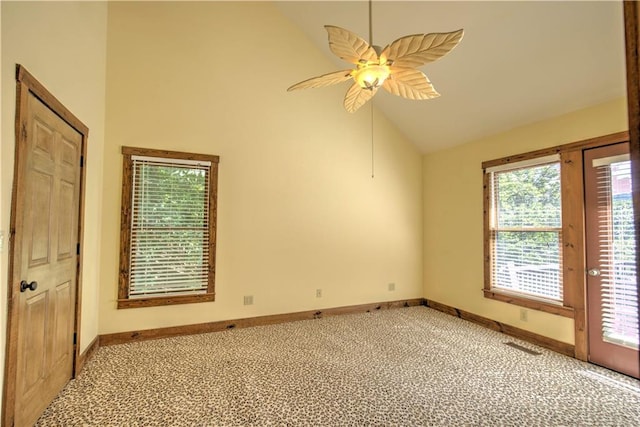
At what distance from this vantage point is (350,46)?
2107 millimetres

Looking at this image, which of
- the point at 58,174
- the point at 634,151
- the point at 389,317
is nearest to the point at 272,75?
the point at 58,174

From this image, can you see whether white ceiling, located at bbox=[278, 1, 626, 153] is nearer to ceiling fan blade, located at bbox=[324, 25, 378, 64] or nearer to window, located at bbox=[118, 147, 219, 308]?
ceiling fan blade, located at bbox=[324, 25, 378, 64]

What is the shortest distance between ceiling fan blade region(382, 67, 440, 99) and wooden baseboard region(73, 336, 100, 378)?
141 inches

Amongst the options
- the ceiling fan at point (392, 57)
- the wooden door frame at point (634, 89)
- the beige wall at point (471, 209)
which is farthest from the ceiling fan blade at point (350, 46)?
the beige wall at point (471, 209)

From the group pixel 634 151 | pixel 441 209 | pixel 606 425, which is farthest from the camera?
pixel 441 209

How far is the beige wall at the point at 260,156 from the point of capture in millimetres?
3646

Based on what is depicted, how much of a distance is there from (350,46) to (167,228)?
292 cm

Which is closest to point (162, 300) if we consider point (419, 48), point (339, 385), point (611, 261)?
point (339, 385)

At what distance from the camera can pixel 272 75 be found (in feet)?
14.5

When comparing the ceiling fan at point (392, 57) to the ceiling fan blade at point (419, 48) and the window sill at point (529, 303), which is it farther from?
the window sill at point (529, 303)

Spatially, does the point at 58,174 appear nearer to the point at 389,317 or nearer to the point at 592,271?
the point at 389,317

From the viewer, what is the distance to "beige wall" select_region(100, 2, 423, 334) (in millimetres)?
3646

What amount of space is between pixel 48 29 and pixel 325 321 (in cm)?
410

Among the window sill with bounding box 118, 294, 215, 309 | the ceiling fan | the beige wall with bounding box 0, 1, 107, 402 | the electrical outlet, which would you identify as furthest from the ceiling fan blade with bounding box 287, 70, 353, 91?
the electrical outlet
